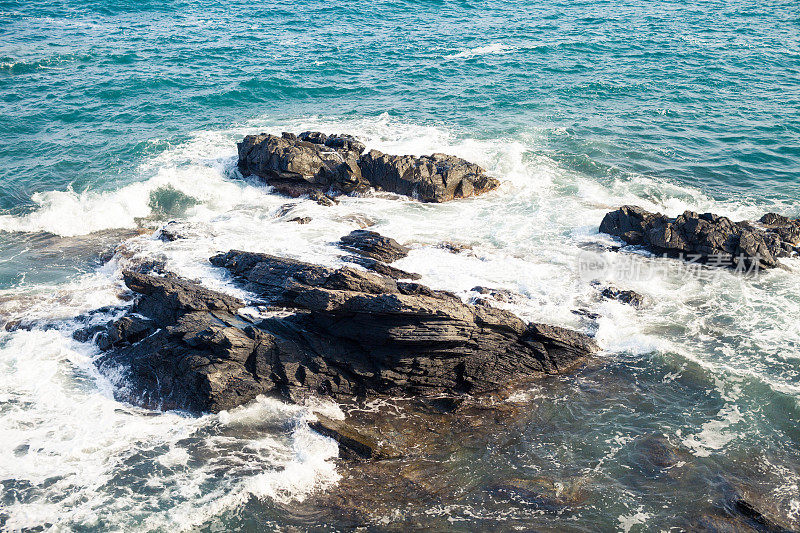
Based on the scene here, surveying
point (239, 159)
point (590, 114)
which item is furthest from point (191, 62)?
point (590, 114)

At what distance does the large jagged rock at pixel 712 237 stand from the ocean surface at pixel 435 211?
2.22 feet

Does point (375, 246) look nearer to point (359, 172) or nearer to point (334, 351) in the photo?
point (334, 351)

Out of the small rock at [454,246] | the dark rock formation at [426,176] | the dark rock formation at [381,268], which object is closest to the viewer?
the dark rock formation at [381,268]

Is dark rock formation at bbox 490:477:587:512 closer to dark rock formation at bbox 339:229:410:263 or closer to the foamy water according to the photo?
the foamy water

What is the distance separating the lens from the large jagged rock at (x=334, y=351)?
14.4 m

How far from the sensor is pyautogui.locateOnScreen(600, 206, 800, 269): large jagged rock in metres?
19.9

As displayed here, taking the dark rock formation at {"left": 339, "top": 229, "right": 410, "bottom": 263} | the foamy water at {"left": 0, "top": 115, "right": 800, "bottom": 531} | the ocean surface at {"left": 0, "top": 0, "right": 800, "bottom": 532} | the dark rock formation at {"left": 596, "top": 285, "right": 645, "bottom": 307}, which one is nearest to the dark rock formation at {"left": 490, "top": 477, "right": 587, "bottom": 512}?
the ocean surface at {"left": 0, "top": 0, "right": 800, "bottom": 532}

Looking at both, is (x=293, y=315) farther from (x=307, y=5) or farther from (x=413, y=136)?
(x=307, y=5)

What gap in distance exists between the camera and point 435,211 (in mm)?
24094

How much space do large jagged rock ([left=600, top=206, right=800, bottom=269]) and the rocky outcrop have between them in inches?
270

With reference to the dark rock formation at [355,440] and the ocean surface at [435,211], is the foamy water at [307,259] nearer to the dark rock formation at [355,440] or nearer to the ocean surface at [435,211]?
the ocean surface at [435,211]

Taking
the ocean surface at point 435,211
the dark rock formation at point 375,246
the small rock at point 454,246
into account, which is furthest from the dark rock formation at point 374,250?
the small rock at point 454,246

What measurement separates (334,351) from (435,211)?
35.1 ft

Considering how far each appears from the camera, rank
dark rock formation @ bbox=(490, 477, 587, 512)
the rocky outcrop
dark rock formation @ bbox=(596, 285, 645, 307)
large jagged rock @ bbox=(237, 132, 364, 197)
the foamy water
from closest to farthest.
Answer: dark rock formation @ bbox=(490, 477, 587, 512)
the foamy water
dark rock formation @ bbox=(596, 285, 645, 307)
the rocky outcrop
large jagged rock @ bbox=(237, 132, 364, 197)
